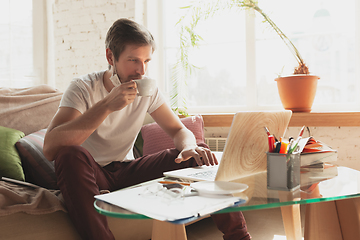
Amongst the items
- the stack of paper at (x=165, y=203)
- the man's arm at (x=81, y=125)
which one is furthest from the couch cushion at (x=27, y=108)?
the stack of paper at (x=165, y=203)

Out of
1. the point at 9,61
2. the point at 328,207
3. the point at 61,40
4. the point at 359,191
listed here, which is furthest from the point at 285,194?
the point at 9,61

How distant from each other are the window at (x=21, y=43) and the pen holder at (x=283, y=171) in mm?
2809

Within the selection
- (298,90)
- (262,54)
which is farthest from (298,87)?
(262,54)

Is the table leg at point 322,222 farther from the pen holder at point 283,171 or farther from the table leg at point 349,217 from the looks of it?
the pen holder at point 283,171

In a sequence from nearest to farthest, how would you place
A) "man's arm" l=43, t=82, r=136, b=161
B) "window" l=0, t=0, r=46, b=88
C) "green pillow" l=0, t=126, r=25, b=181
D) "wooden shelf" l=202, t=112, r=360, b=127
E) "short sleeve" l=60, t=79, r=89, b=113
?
"man's arm" l=43, t=82, r=136, b=161 < "short sleeve" l=60, t=79, r=89, b=113 < "green pillow" l=0, t=126, r=25, b=181 < "wooden shelf" l=202, t=112, r=360, b=127 < "window" l=0, t=0, r=46, b=88

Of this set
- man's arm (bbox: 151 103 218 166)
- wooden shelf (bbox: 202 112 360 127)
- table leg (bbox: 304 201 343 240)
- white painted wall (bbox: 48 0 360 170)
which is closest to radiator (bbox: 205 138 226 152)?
white painted wall (bbox: 48 0 360 170)

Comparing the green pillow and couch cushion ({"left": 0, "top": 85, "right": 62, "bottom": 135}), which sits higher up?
couch cushion ({"left": 0, "top": 85, "right": 62, "bottom": 135})

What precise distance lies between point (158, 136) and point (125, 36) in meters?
0.74

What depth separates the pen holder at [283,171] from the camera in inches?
35.1

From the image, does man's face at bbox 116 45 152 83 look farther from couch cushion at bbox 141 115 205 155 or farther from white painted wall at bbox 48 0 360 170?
white painted wall at bbox 48 0 360 170

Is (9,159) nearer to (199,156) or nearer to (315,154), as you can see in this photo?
(199,156)

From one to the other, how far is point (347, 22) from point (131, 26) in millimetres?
1879

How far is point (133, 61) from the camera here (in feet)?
4.86

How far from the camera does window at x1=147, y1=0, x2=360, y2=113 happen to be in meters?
2.57
